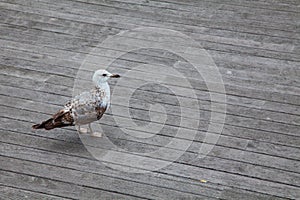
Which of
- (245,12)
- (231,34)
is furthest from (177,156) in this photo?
(245,12)

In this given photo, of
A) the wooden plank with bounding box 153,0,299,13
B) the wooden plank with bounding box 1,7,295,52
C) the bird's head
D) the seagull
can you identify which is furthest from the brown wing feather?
the wooden plank with bounding box 153,0,299,13

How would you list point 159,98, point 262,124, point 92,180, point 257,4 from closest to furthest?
1. point 92,180
2. point 262,124
3. point 159,98
4. point 257,4

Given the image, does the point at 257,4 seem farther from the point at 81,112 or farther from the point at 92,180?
the point at 92,180

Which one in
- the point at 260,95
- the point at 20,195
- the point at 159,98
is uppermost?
the point at 260,95

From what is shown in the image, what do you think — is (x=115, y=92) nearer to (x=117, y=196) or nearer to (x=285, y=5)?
(x=117, y=196)

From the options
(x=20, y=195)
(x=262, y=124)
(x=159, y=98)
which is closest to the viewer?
(x=20, y=195)

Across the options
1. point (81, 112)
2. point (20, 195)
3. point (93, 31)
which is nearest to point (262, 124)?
point (81, 112)

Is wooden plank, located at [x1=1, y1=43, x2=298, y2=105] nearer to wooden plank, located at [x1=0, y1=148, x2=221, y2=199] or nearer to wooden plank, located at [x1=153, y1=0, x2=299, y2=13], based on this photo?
wooden plank, located at [x1=0, y1=148, x2=221, y2=199]

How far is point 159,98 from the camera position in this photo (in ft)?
12.3

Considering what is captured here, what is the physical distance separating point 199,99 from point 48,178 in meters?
1.09

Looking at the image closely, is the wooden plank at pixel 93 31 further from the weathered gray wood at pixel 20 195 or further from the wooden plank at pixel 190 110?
the weathered gray wood at pixel 20 195

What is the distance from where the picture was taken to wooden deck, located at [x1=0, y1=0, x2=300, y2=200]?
9.99 feet

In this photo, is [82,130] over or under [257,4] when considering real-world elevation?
under

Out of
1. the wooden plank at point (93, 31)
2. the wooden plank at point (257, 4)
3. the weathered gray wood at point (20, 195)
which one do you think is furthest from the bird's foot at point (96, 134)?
the wooden plank at point (257, 4)
